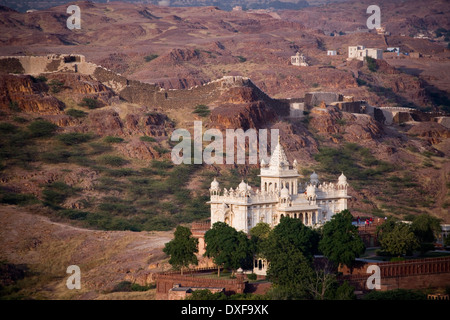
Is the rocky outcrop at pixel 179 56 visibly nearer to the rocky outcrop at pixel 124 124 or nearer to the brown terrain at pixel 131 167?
the brown terrain at pixel 131 167

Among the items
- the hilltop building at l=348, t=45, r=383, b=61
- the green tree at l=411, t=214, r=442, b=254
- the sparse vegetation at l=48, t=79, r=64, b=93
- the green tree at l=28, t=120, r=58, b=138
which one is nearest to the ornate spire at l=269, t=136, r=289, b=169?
the green tree at l=411, t=214, r=442, b=254

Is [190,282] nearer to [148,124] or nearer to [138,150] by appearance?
[138,150]

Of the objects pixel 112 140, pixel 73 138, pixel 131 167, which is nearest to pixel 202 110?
pixel 112 140

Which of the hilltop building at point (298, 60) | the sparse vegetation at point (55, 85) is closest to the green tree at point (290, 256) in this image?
the sparse vegetation at point (55, 85)

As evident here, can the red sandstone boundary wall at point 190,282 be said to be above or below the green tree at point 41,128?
below

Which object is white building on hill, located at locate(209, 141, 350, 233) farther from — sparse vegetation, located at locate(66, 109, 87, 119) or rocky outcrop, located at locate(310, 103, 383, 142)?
rocky outcrop, located at locate(310, 103, 383, 142)

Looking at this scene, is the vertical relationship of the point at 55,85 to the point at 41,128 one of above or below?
above
